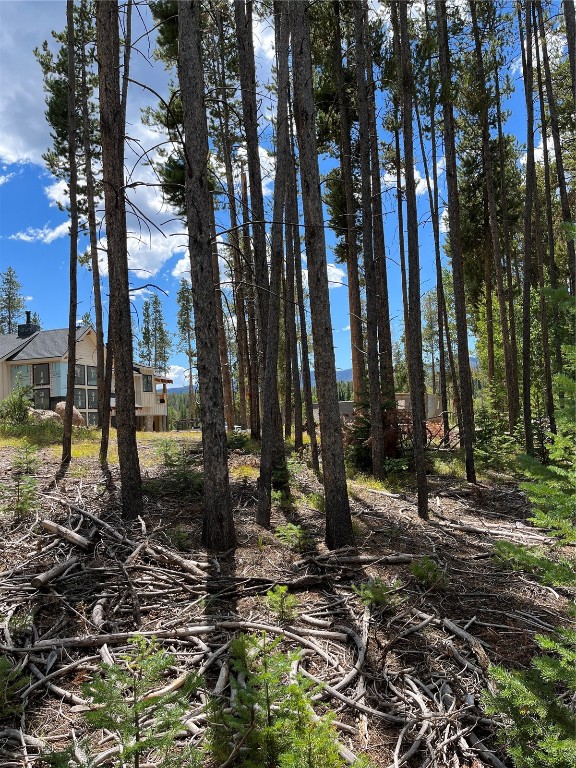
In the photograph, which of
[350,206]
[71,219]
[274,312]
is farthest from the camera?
[350,206]

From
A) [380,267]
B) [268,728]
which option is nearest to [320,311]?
[268,728]

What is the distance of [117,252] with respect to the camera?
6.27m

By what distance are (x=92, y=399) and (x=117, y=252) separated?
27.6 m

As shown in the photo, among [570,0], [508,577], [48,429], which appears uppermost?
[570,0]

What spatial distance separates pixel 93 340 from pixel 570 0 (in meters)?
29.4

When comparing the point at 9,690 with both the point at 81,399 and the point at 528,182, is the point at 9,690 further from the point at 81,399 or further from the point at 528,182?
the point at 81,399

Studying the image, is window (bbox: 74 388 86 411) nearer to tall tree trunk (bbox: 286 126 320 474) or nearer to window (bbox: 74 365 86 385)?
window (bbox: 74 365 86 385)

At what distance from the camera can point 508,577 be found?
4863 mm

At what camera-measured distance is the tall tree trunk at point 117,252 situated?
239 inches

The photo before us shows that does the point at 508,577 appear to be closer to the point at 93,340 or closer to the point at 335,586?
the point at 335,586

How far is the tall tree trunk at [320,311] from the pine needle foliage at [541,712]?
283 cm

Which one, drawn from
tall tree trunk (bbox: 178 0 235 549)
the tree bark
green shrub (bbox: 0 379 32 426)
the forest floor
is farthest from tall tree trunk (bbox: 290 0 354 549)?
green shrub (bbox: 0 379 32 426)

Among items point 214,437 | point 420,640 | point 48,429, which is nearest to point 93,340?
point 48,429

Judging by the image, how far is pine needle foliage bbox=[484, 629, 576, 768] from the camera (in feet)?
6.58
